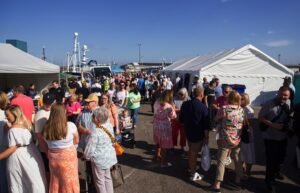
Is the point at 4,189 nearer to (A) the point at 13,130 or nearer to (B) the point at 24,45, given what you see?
(A) the point at 13,130

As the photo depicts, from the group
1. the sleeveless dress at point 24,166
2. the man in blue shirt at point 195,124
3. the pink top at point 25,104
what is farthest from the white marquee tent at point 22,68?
the man in blue shirt at point 195,124

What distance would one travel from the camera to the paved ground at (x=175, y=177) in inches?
195

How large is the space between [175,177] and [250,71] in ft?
41.2

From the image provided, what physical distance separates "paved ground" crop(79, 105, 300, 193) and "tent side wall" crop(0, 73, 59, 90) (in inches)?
316

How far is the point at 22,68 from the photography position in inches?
401

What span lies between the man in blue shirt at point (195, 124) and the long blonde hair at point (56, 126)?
8.14 feet

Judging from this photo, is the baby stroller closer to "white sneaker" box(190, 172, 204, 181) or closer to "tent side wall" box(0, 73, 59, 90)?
"white sneaker" box(190, 172, 204, 181)

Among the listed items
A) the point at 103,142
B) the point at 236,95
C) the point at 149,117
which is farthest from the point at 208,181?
the point at 149,117

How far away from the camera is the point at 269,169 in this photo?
474 centimetres

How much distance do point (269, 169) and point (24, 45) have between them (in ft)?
59.7

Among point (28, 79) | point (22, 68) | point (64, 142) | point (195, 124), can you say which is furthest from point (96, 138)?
point (28, 79)

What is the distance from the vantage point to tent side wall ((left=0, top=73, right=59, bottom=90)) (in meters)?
13.6

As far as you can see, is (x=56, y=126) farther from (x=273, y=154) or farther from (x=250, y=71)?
(x=250, y=71)

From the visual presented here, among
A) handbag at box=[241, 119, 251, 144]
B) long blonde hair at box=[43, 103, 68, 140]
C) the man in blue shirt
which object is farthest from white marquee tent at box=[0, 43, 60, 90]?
handbag at box=[241, 119, 251, 144]
